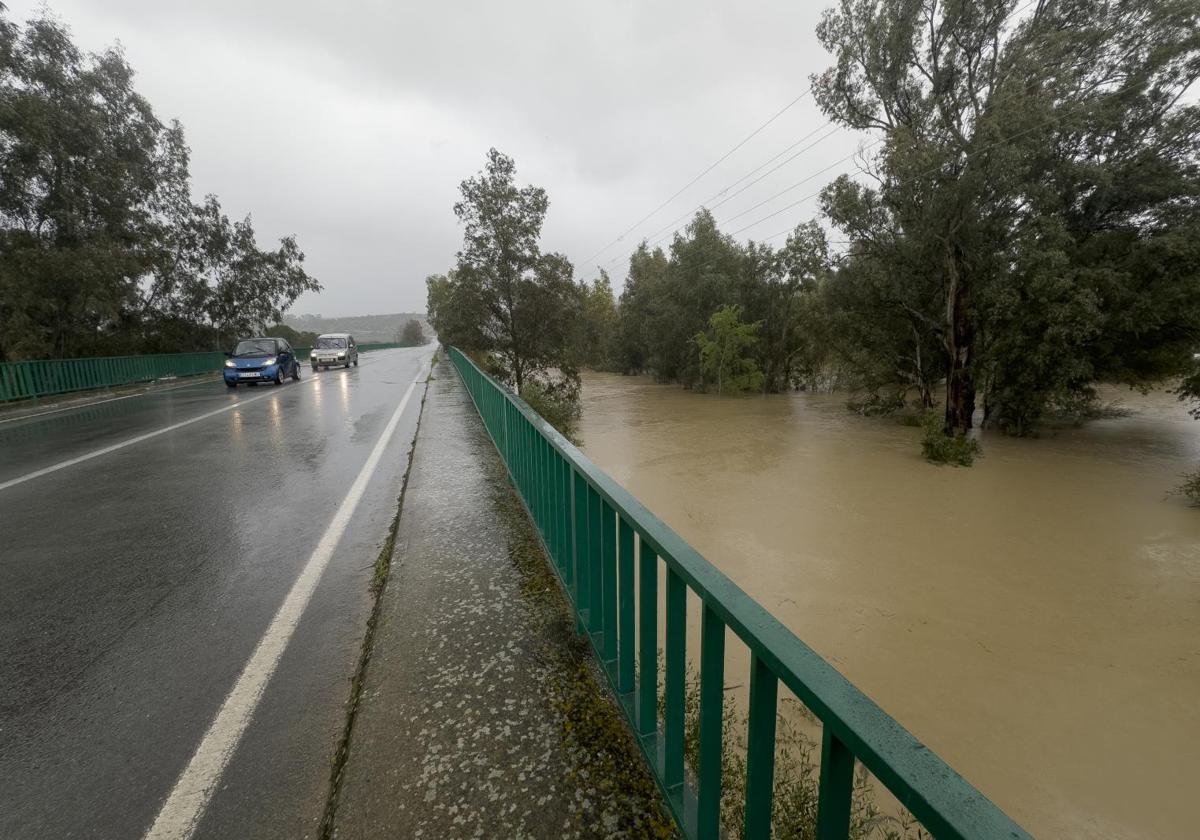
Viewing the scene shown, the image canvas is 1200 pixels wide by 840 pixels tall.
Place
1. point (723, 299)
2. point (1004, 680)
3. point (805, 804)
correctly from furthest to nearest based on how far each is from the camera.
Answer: point (723, 299) < point (1004, 680) < point (805, 804)

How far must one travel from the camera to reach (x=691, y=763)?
2.23m

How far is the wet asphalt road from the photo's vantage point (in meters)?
1.96

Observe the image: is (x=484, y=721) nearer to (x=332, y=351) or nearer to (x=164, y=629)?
(x=164, y=629)

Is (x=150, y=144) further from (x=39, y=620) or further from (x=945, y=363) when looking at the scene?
(x=945, y=363)

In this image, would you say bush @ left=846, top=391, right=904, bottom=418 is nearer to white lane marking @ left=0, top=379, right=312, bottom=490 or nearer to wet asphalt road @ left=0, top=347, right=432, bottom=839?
wet asphalt road @ left=0, top=347, right=432, bottom=839

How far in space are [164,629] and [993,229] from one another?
18907mm

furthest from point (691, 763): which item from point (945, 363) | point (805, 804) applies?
point (945, 363)

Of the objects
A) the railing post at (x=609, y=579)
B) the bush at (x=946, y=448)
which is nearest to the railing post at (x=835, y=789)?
the railing post at (x=609, y=579)

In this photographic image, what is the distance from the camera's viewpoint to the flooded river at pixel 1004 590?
14.4 feet

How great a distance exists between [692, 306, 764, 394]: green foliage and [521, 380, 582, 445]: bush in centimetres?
1279

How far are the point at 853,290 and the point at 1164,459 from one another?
983 cm

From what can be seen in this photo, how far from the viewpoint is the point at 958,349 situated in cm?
1647

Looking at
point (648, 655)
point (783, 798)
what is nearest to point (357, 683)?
point (648, 655)

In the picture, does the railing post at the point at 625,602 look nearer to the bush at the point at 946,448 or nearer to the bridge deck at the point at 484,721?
the bridge deck at the point at 484,721
